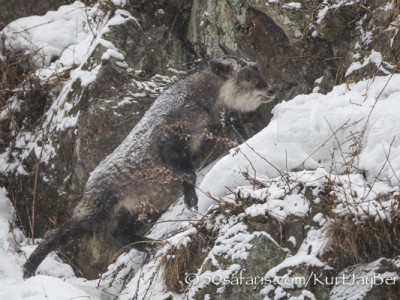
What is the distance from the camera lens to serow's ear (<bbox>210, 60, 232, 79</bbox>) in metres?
7.00

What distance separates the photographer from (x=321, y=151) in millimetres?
4941

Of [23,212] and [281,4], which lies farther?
[23,212]

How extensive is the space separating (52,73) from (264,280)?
4948 mm

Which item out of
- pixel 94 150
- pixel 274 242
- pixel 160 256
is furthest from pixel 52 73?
pixel 274 242

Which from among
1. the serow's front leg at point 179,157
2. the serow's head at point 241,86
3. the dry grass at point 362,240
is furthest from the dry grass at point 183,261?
the serow's head at point 241,86

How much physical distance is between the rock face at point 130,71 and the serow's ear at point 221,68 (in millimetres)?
321

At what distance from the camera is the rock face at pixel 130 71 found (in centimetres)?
641

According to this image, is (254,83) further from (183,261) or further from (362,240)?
(362,240)

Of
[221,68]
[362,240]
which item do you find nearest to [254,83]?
[221,68]

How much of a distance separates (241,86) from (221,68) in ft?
0.96

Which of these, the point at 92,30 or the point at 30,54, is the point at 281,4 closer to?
the point at 92,30

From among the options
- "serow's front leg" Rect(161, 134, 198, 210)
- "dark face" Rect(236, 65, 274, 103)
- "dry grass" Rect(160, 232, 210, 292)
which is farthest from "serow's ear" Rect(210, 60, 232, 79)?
"dry grass" Rect(160, 232, 210, 292)

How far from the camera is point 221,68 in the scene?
7.00 meters

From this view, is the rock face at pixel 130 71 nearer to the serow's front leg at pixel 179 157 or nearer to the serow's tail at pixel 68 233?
the serow's tail at pixel 68 233
